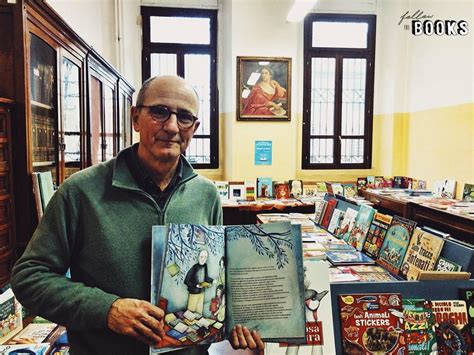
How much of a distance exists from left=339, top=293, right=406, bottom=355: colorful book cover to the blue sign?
13.2ft

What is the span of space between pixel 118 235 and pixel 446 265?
1.48 m

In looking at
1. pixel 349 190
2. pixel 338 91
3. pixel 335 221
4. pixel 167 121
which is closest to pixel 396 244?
pixel 335 221

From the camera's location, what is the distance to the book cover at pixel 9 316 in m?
1.47

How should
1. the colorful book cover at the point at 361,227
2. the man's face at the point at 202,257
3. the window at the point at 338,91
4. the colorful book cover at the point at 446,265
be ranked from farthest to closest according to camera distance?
the window at the point at 338,91, the colorful book cover at the point at 361,227, the colorful book cover at the point at 446,265, the man's face at the point at 202,257

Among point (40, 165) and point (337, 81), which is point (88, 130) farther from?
point (337, 81)

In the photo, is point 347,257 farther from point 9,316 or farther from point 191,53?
point 191,53

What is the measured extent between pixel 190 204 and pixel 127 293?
32 cm

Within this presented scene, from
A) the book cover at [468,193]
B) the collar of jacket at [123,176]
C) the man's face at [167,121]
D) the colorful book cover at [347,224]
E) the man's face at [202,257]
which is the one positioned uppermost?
the man's face at [167,121]

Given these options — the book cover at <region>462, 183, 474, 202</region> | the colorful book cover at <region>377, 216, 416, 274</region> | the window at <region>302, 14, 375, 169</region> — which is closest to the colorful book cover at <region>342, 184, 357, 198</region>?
the window at <region>302, 14, 375, 169</region>

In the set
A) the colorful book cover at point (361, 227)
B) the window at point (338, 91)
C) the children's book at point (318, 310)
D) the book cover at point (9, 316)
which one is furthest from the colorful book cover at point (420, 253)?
the window at point (338, 91)

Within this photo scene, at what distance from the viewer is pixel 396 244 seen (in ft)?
6.84

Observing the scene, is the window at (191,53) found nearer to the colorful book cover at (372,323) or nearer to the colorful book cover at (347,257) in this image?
the colorful book cover at (347,257)

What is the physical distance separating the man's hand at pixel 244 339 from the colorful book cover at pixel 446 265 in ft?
3.58

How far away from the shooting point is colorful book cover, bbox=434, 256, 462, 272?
5.25ft
